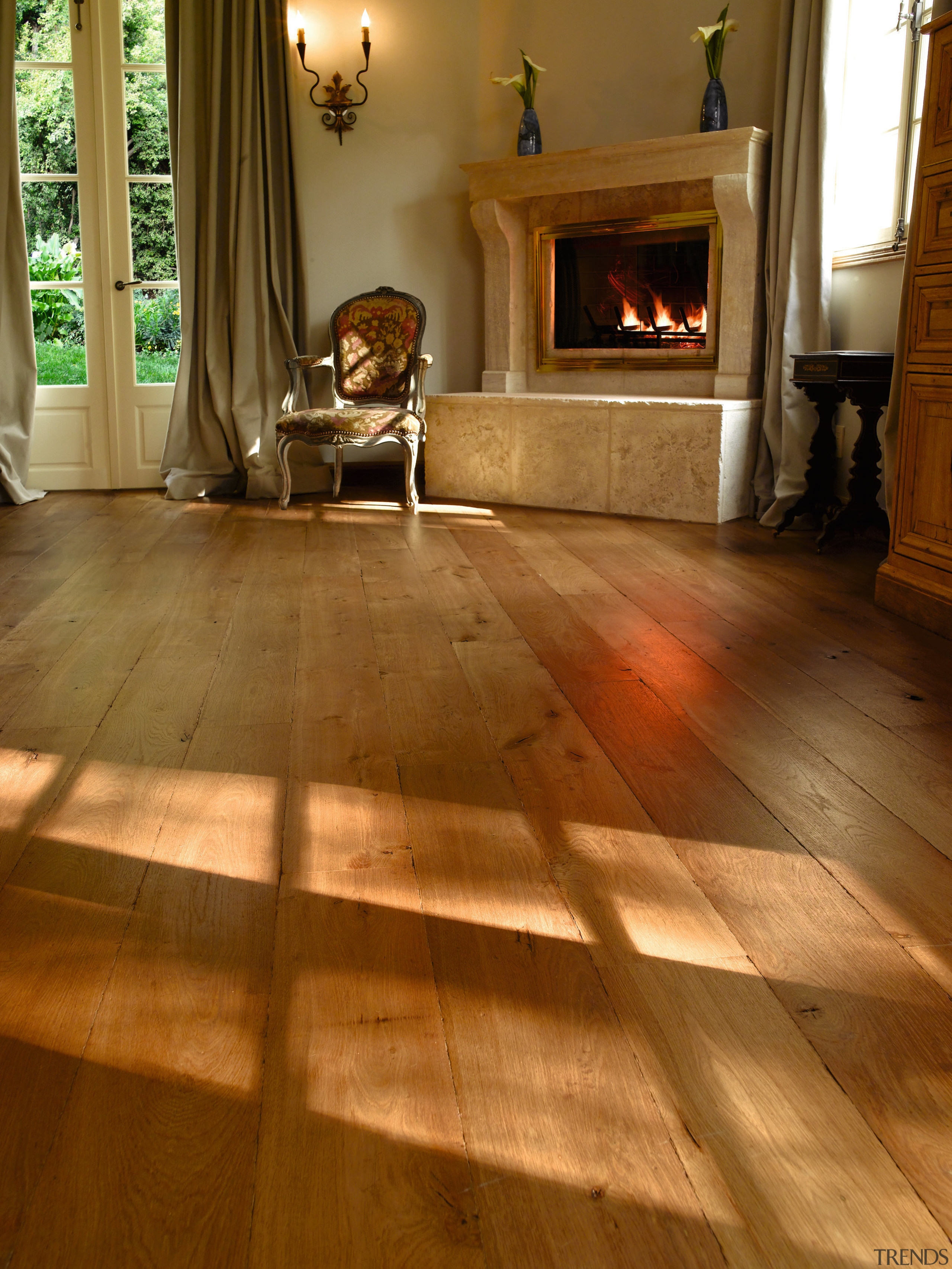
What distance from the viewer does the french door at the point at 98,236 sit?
499cm

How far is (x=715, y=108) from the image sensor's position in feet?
14.5

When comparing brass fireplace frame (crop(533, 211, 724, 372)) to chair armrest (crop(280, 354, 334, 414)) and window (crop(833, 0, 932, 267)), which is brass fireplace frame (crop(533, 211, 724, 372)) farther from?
chair armrest (crop(280, 354, 334, 414))

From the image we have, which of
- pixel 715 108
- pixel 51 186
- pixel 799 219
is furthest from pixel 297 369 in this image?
pixel 799 219

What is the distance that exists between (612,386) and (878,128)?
1.59 meters

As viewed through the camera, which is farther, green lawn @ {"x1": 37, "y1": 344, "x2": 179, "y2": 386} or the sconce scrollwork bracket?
green lawn @ {"x1": 37, "y1": 344, "x2": 179, "y2": 386}

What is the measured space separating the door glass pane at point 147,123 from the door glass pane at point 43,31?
32 centimetres

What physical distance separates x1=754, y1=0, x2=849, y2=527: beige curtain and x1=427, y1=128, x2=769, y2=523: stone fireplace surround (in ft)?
0.46

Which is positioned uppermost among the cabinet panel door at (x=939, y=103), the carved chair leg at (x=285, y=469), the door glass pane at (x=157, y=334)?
the cabinet panel door at (x=939, y=103)

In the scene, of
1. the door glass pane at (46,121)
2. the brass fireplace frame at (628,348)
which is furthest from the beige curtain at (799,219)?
the door glass pane at (46,121)

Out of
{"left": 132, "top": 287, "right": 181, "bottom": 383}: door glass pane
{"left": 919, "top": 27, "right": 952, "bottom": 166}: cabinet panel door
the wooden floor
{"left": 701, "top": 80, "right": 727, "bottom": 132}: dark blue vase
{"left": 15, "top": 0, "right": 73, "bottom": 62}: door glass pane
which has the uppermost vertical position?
{"left": 15, "top": 0, "right": 73, "bottom": 62}: door glass pane

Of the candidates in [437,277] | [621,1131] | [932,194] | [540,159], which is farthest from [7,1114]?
[437,277]

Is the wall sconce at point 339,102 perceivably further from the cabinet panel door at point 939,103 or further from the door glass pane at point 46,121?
the cabinet panel door at point 939,103

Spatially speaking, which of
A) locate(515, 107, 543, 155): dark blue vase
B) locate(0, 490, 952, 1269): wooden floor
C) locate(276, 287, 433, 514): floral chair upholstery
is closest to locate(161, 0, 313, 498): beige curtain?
locate(276, 287, 433, 514): floral chair upholstery

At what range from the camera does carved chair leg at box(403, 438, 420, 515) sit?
4.59 m
